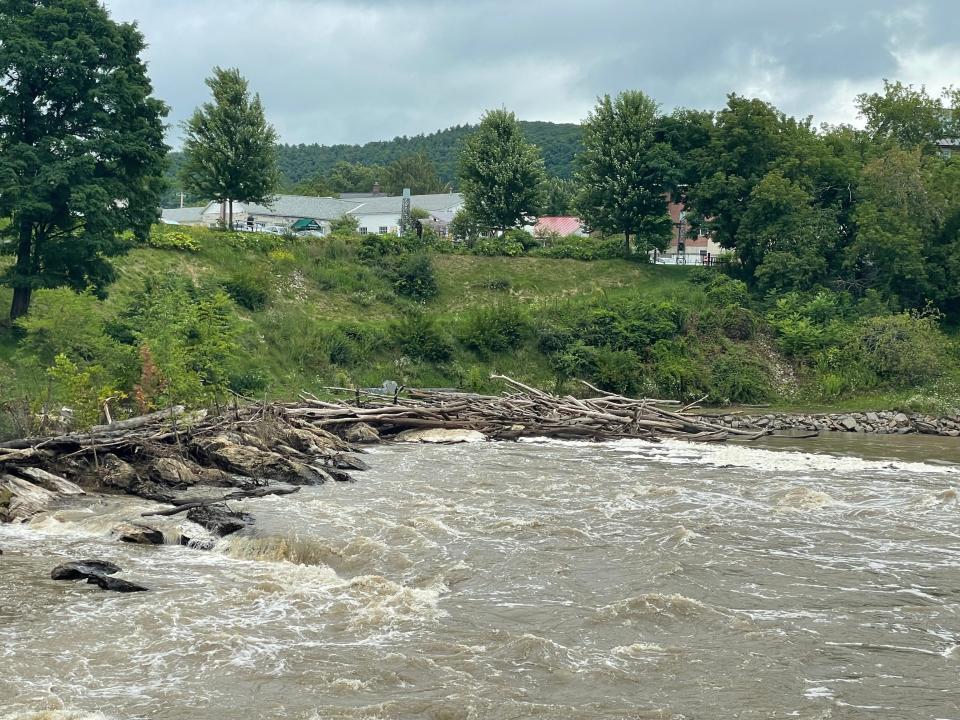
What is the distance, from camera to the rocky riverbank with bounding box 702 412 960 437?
3484 centimetres

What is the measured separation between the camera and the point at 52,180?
30578 millimetres

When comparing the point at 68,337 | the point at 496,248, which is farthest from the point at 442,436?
the point at 496,248

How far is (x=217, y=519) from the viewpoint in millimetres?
17734

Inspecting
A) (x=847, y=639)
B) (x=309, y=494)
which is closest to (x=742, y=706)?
(x=847, y=639)

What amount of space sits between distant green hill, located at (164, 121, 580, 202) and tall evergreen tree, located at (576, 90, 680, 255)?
94.5 metres

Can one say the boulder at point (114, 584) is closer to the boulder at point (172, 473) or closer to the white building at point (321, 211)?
the boulder at point (172, 473)

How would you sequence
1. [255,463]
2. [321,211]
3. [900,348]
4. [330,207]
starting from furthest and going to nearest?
[330,207] → [321,211] → [900,348] → [255,463]

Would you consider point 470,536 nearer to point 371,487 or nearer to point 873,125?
point 371,487

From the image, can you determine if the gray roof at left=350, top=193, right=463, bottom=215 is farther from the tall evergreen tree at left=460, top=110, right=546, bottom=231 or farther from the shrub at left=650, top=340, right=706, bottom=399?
the shrub at left=650, top=340, right=706, bottom=399

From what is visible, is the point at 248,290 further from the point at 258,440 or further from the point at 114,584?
the point at 114,584

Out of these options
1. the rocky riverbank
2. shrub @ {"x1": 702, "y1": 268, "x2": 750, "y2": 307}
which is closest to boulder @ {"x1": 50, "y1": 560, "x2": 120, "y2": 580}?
the rocky riverbank

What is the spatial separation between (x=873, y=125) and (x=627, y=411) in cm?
3514

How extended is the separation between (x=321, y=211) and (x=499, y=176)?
3528 centimetres

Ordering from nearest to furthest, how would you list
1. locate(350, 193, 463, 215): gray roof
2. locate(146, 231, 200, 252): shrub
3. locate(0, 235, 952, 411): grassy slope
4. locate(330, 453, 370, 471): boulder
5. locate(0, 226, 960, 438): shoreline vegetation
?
locate(330, 453, 370, 471): boulder → locate(0, 226, 960, 438): shoreline vegetation → locate(0, 235, 952, 411): grassy slope → locate(146, 231, 200, 252): shrub → locate(350, 193, 463, 215): gray roof
